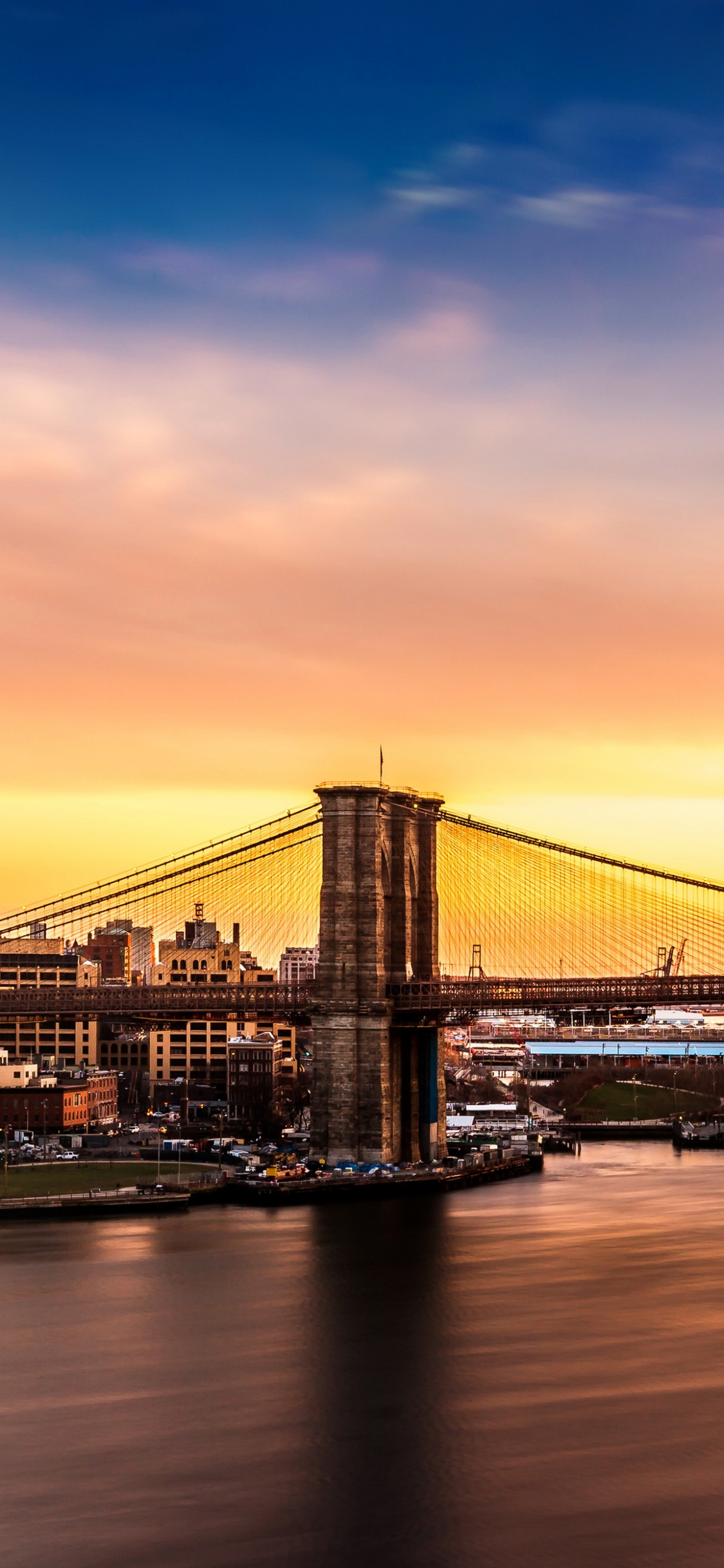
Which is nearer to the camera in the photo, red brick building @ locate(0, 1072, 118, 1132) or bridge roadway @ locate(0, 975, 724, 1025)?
bridge roadway @ locate(0, 975, 724, 1025)

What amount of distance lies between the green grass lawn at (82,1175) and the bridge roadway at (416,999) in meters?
4.29

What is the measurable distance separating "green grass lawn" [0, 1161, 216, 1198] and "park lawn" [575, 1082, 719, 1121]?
2979 centimetres

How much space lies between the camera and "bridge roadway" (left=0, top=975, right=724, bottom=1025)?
53.2 metres

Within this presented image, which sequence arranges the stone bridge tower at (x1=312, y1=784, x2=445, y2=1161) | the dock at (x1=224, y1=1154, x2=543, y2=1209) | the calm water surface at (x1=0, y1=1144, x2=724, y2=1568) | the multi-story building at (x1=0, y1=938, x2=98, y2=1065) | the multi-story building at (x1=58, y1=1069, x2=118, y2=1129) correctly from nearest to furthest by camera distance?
the calm water surface at (x1=0, y1=1144, x2=724, y2=1568), the dock at (x1=224, y1=1154, x2=543, y2=1209), the stone bridge tower at (x1=312, y1=784, x2=445, y2=1161), the multi-story building at (x1=58, y1=1069, x2=118, y2=1129), the multi-story building at (x1=0, y1=938, x2=98, y2=1065)

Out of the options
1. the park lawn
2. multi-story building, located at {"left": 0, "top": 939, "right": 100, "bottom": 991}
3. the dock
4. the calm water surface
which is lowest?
the calm water surface

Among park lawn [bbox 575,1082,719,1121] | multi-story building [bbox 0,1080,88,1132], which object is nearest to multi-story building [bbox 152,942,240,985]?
multi-story building [bbox 0,1080,88,1132]

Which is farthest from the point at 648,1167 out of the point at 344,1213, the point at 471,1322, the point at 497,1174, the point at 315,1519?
the point at 315,1519

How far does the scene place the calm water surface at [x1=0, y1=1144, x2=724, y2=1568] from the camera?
21.6 m

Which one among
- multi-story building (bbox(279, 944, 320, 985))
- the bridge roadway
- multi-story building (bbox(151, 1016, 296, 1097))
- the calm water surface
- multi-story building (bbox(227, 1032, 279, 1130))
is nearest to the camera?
the calm water surface

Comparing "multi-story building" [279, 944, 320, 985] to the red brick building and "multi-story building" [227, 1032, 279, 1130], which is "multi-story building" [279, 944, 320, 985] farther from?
the red brick building

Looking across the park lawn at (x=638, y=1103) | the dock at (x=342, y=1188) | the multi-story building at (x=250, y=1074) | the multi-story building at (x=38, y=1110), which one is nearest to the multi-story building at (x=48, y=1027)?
the multi-story building at (x=250, y=1074)

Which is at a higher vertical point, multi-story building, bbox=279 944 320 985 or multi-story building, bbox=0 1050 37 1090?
multi-story building, bbox=279 944 320 985

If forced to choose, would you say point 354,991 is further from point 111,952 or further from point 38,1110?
point 111,952

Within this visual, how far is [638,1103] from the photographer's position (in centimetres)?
8350
